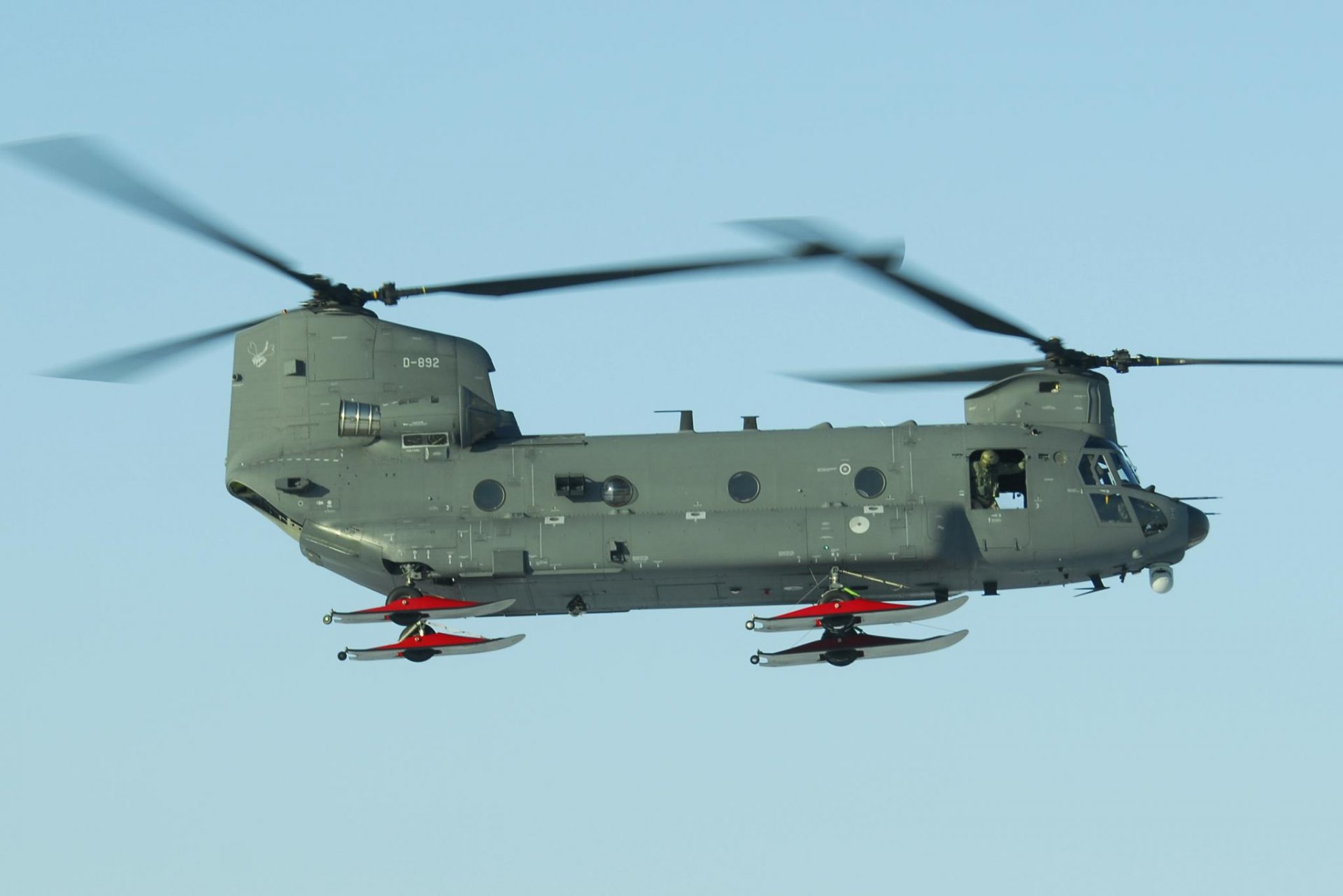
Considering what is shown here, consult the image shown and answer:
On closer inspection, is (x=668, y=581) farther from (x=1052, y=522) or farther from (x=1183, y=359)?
(x=1183, y=359)

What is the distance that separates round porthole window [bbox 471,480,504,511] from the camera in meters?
41.9

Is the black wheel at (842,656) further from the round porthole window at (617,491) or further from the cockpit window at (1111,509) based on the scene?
the cockpit window at (1111,509)

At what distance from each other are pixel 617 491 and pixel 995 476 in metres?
7.08

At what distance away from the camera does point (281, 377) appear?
4319cm

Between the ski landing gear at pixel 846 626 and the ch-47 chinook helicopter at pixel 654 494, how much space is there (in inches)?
1.8

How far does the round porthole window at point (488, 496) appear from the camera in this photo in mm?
41906

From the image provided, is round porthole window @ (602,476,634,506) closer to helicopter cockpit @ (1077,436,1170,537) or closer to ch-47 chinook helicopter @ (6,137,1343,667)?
ch-47 chinook helicopter @ (6,137,1343,667)

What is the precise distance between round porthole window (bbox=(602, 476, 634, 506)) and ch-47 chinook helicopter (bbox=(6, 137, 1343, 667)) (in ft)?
0.12

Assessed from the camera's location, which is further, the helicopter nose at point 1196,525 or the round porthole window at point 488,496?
the helicopter nose at point 1196,525

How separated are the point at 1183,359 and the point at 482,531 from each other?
1356 centimetres

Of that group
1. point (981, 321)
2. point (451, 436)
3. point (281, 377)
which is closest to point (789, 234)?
point (981, 321)

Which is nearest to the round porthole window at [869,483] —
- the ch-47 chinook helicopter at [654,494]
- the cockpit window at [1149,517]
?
the ch-47 chinook helicopter at [654,494]

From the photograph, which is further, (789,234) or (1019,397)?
(1019,397)

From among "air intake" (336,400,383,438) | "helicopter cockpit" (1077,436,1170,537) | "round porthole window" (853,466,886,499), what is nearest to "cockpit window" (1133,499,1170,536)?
"helicopter cockpit" (1077,436,1170,537)
